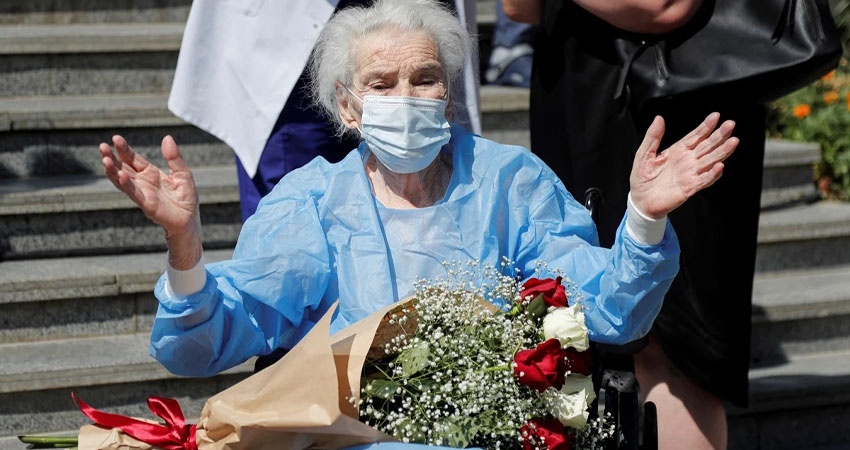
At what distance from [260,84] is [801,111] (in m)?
3.57

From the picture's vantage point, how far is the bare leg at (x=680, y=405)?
3066mm

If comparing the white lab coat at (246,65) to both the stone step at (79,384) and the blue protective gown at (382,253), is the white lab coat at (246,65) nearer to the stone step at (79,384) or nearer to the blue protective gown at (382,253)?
the blue protective gown at (382,253)

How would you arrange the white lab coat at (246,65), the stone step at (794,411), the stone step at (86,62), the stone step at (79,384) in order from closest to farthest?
the white lab coat at (246,65)
the stone step at (79,384)
the stone step at (794,411)
the stone step at (86,62)

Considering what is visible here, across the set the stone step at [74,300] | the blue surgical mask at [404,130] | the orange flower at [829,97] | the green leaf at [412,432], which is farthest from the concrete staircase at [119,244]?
the green leaf at [412,432]

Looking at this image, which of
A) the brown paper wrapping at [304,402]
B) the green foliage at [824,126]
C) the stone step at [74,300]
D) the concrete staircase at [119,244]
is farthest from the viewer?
the green foliage at [824,126]

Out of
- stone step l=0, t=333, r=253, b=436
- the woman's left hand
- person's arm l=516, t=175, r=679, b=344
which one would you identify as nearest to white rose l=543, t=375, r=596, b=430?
person's arm l=516, t=175, r=679, b=344

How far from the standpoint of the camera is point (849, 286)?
4.71 m

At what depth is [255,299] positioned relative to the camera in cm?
248

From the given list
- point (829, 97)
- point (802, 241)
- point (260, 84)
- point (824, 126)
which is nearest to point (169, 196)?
point (260, 84)

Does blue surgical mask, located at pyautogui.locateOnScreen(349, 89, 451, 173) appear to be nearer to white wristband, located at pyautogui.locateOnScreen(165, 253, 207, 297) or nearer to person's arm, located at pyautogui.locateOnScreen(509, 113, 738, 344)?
person's arm, located at pyautogui.locateOnScreen(509, 113, 738, 344)

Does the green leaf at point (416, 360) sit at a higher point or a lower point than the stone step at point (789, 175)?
higher

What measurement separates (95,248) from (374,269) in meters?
2.26

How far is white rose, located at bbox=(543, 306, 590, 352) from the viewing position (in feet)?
6.95

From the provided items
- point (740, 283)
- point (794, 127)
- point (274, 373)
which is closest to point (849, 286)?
point (794, 127)
